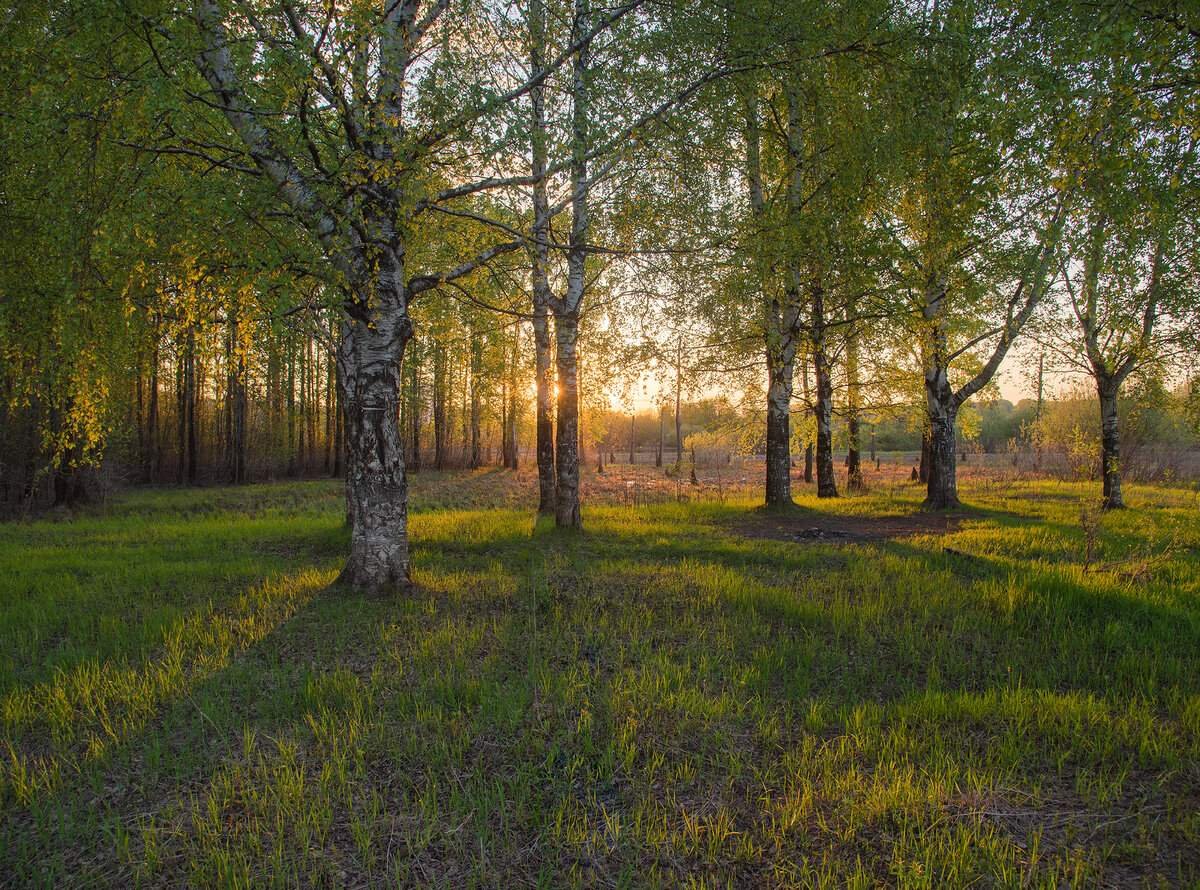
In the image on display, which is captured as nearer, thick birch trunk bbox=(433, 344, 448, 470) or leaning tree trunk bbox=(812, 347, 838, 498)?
leaning tree trunk bbox=(812, 347, 838, 498)

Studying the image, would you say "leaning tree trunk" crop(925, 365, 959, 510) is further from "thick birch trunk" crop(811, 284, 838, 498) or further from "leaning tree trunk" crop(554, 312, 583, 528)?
"leaning tree trunk" crop(554, 312, 583, 528)

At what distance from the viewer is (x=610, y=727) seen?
12.7ft

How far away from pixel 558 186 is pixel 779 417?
8.15 metres

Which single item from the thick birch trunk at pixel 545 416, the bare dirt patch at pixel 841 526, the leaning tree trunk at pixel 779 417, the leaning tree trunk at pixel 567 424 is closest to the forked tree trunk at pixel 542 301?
the thick birch trunk at pixel 545 416

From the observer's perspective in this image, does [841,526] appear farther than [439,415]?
No

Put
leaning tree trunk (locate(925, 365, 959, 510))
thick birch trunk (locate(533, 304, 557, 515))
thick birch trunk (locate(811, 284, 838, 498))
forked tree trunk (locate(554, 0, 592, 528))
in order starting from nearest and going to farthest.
→ 1. forked tree trunk (locate(554, 0, 592, 528))
2. thick birch trunk (locate(533, 304, 557, 515))
3. leaning tree trunk (locate(925, 365, 959, 510))
4. thick birch trunk (locate(811, 284, 838, 498))

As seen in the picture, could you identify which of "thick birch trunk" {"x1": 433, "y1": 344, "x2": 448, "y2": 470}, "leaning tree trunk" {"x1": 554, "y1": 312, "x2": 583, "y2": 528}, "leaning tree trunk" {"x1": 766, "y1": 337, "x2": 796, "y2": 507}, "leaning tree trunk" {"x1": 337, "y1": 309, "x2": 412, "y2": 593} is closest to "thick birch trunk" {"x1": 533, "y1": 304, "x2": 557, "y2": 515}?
"leaning tree trunk" {"x1": 554, "y1": 312, "x2": 583, "y2": 528}

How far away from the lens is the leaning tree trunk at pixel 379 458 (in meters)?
6.96

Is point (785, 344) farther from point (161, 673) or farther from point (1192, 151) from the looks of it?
point (161, 673)

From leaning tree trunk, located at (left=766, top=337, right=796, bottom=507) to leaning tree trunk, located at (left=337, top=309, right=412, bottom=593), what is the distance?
10.3 metres

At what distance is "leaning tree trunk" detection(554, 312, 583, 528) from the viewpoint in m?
11.5

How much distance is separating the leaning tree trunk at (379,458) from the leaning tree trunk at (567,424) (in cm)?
461

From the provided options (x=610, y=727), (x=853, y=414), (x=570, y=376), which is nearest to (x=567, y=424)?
(x=570, y=376)

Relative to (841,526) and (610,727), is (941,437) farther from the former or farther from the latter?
(610,727)
